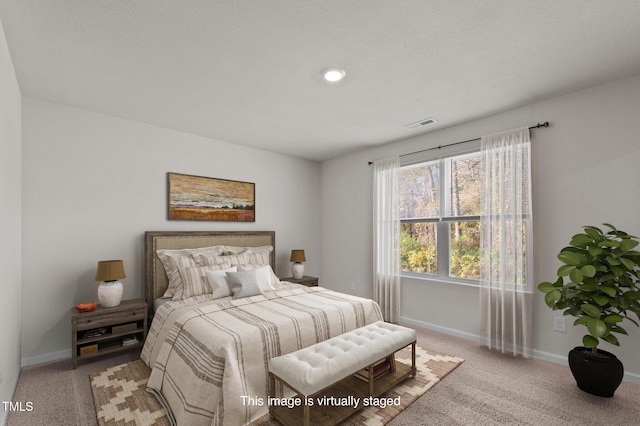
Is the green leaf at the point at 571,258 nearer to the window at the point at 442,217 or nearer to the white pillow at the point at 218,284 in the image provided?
the window at the point at 442,217

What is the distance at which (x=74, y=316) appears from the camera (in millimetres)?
2695

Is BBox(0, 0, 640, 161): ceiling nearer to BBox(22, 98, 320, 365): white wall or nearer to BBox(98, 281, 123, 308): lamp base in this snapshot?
BBox(22, 98, 320, 365): white wall

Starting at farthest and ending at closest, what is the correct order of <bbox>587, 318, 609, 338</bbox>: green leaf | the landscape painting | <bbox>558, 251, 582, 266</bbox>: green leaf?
the landscape painting
<bbox>558, 251, 582, 266</bbox>: green leaf
<bbox>587, 318, 609, 338</bbox>: green leaf

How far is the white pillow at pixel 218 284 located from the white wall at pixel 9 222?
4.97ft

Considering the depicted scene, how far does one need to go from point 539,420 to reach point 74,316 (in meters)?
3.80

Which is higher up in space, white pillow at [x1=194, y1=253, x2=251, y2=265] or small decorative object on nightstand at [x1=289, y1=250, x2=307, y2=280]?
white pillow at [x1=194, y1=253, x2=251, y2=265]

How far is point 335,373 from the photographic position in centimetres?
191

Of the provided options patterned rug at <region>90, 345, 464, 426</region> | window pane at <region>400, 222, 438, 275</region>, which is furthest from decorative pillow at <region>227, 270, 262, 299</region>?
window pane at <region>400, 222, 438, 275</region>

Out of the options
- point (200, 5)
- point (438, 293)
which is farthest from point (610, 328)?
point (200, 5)

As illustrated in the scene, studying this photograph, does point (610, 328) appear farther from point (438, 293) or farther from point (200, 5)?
point (200, 5)

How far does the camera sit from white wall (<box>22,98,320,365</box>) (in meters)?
2.87

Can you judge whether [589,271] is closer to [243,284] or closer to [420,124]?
[420,124]

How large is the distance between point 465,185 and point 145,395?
3850 mm

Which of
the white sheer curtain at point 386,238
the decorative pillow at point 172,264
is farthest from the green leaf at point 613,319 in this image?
the decorative pillow at point 172,264
